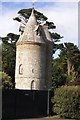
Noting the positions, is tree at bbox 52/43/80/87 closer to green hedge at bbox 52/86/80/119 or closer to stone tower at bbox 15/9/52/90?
stone tower at bbox 15/9/52/90

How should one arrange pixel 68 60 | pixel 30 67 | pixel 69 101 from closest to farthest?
pixel 69 101 → pixel 30 67 → pixel 68 60

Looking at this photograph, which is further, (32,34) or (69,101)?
(32,34)

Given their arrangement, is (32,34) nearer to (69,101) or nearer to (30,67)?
(30,67)

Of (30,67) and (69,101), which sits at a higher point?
(30,67)

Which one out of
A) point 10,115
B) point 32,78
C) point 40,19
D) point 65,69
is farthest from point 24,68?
point 10,115

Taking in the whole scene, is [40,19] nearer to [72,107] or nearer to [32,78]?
[32,78]

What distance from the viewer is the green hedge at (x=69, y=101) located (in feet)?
75.9

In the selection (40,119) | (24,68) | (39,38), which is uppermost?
(39,38)

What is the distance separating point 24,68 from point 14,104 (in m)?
29.9

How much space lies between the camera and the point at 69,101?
23344 millimetres

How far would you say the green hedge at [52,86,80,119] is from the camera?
910 inches

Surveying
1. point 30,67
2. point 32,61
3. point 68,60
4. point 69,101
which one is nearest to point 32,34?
point 32,61

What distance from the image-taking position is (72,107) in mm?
23359

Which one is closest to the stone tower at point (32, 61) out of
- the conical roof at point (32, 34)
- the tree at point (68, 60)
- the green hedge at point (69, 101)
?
the conical roof at point (32, 34)
